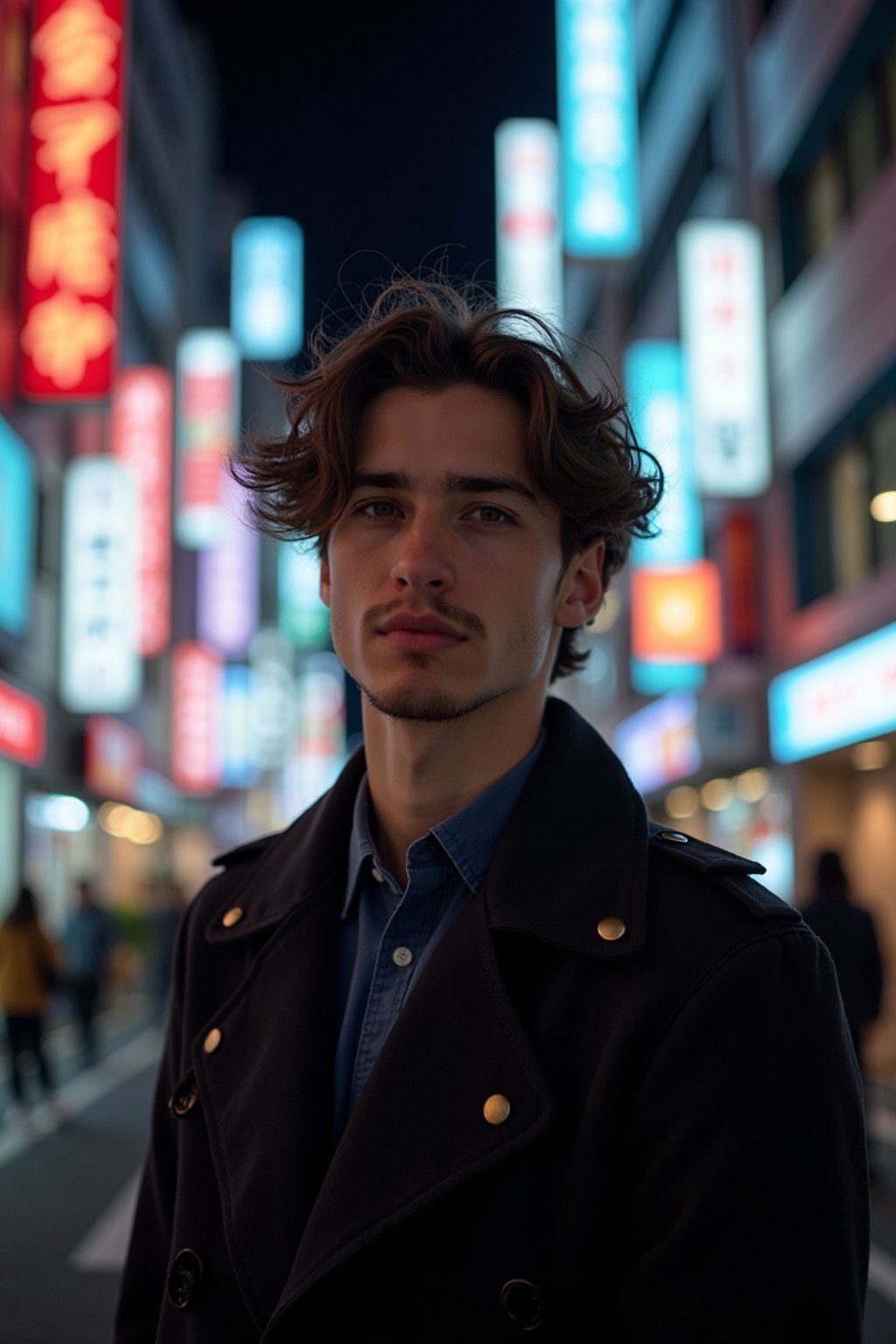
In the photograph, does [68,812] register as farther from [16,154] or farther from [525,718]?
[525,718]

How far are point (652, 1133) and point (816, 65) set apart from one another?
15.8 meters

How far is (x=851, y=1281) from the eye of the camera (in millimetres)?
1657

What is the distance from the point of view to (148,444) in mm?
24094

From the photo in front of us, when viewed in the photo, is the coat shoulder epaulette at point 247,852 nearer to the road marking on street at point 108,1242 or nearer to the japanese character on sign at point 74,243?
the road marking on street at point 108,1242

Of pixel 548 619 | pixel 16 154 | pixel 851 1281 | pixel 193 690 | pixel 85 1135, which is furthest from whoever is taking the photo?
pixel 193 690

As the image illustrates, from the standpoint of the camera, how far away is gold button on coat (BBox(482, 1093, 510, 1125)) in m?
1.83

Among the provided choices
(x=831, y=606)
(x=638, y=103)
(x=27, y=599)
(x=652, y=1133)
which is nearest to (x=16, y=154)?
(x=27, y=599)

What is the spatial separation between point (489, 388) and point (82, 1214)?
6554 mm

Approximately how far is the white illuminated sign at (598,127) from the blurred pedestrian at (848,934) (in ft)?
46.5

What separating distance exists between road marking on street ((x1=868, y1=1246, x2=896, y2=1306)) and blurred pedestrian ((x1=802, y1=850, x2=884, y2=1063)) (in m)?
1.31

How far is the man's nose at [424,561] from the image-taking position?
7.02 feet

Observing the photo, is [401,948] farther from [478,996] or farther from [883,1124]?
[883,1124]

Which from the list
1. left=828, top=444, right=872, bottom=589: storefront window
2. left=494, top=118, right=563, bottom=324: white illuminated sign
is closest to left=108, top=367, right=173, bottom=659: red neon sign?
left=494, top=118, right=563, bottom=324: white illuminated sign

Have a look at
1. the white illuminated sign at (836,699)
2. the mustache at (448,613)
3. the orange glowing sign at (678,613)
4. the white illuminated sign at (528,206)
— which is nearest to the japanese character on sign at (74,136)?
the orange glowing sign at (678,613)
